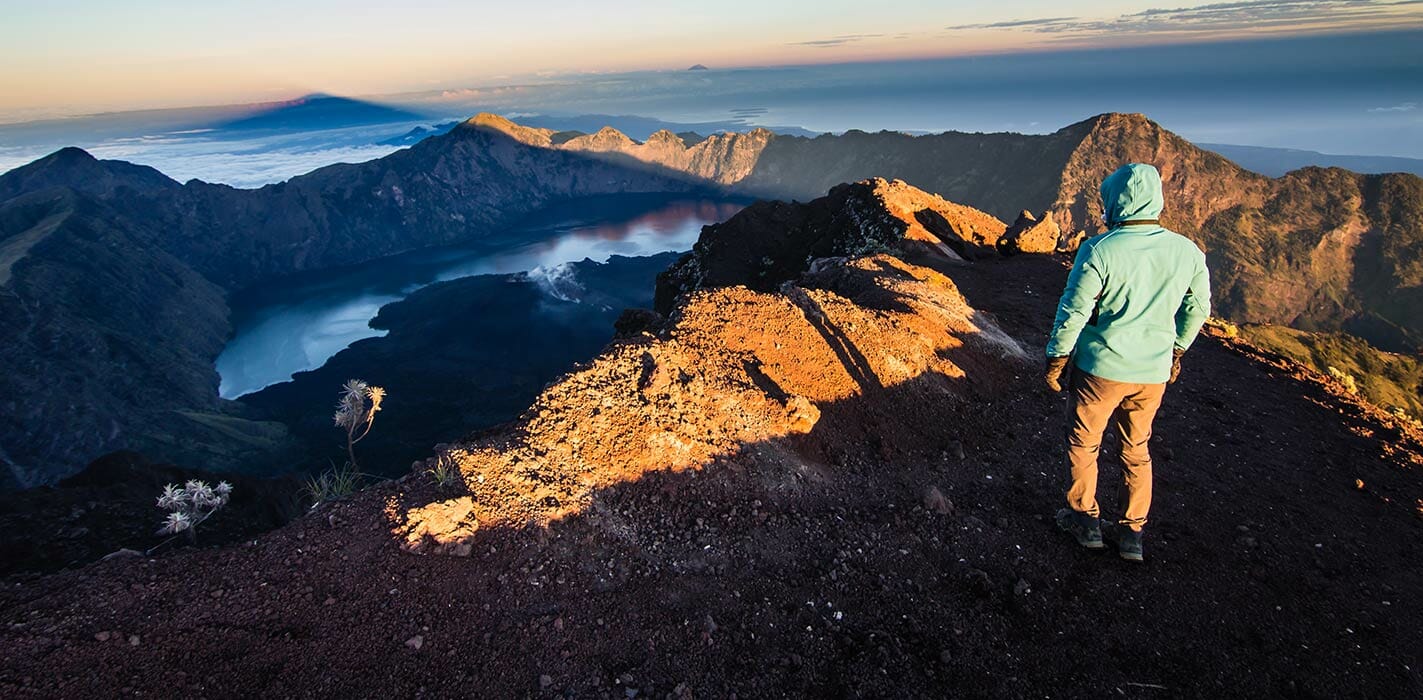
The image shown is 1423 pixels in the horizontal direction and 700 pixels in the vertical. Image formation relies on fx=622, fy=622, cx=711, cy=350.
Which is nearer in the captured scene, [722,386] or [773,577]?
[773,577]

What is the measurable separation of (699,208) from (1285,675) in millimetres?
173676

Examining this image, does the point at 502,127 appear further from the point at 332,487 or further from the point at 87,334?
the point at 332,487

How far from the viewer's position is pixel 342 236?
148750mm

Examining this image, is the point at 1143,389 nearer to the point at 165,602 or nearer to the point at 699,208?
the point at 165,602

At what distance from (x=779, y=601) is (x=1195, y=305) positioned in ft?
13.2

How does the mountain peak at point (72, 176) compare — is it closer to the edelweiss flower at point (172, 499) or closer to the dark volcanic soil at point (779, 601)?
the edelweiss flower at point (172, 499)

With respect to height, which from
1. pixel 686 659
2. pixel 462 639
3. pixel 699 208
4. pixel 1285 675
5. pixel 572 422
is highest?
pixel 572 422

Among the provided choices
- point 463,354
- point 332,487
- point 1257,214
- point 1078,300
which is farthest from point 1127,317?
point 1257,214

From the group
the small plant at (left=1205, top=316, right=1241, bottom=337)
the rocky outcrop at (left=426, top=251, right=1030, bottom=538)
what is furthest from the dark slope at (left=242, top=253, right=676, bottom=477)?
the small plant at (left=1205, top=316, right=1241, bottom=337)

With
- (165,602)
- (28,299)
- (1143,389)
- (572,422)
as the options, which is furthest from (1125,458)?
(28,299)

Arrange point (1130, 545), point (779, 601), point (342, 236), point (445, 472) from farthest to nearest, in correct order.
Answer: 1. point (342, 236)
2. point (445, 472)
3. point (1130, 545)
4. point (779, 601)

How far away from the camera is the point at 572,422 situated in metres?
6.68

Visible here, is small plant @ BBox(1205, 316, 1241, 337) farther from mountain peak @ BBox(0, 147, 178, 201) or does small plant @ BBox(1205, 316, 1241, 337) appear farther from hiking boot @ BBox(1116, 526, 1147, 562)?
mountain peak @ BBox(0, 147, 178, 201)

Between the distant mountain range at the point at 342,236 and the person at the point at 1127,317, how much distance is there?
69.8 ft
